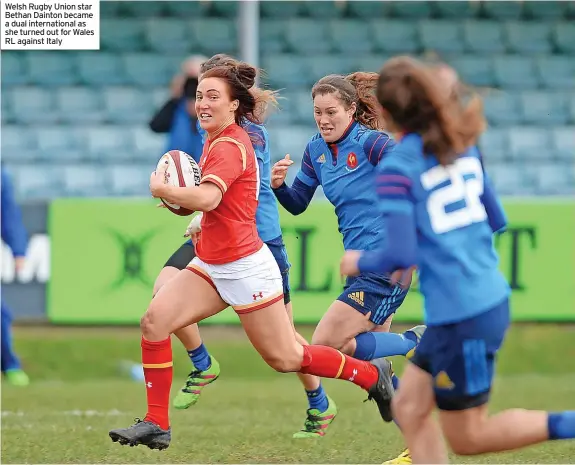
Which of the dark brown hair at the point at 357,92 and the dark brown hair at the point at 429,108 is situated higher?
the dark brown hair at the point at 357,92

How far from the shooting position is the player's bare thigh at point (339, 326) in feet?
20.6

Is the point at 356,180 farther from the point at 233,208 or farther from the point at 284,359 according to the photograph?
the point at 284,359

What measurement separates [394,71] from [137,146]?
9.61 m

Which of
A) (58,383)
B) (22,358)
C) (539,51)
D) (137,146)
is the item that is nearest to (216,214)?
(58,383)

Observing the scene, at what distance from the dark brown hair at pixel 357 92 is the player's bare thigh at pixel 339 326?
103 cm

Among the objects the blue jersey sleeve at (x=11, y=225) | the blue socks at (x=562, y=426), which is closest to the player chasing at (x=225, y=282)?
the blue socks at (x=562, y=426)

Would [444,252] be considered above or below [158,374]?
above

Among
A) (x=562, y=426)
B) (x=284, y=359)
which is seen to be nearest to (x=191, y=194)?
(x=284, y=359)

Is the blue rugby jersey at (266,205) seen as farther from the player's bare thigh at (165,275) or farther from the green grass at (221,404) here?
the green grass at (221,404)

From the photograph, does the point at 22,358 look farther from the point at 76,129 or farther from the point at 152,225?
the point at 76,129

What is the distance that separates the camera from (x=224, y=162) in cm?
545

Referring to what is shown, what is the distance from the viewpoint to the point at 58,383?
10.2 m

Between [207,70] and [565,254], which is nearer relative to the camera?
[207,70]

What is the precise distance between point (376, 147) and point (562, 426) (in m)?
2.25
